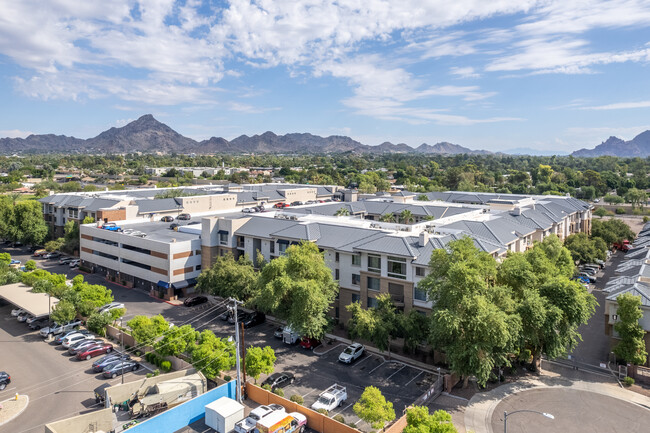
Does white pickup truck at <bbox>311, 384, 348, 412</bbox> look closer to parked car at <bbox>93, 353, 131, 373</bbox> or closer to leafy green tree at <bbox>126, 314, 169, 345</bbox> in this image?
leafy green tree at <bbox>126, 314, 169, 345</bbox>

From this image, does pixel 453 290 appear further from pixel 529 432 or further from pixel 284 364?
pixel 284 364

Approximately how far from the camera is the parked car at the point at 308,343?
4159 cm

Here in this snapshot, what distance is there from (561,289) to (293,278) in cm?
2309

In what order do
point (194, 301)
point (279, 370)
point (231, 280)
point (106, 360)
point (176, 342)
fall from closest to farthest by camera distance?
point (176, 342) < point (279, 370) < point (106, 360) < point (231, 280) < point (194, 301)

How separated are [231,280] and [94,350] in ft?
47.5

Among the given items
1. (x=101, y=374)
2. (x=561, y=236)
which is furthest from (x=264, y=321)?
(x=561, y=236)

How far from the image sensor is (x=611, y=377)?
36.5 meters

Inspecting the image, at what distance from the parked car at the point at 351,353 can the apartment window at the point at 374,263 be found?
7.80 metres

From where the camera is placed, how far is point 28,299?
47.7 m

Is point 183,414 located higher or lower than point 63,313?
lower

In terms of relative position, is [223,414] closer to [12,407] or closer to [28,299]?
[12,407]

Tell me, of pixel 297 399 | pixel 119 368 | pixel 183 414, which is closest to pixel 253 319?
pixel 119 368

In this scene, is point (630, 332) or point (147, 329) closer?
point (630, 332)

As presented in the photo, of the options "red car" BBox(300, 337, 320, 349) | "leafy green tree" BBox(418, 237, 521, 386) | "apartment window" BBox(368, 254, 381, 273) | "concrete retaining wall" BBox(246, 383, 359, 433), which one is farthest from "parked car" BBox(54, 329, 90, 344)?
"leafy green tree" BBox(418, 237, 521, 386)
